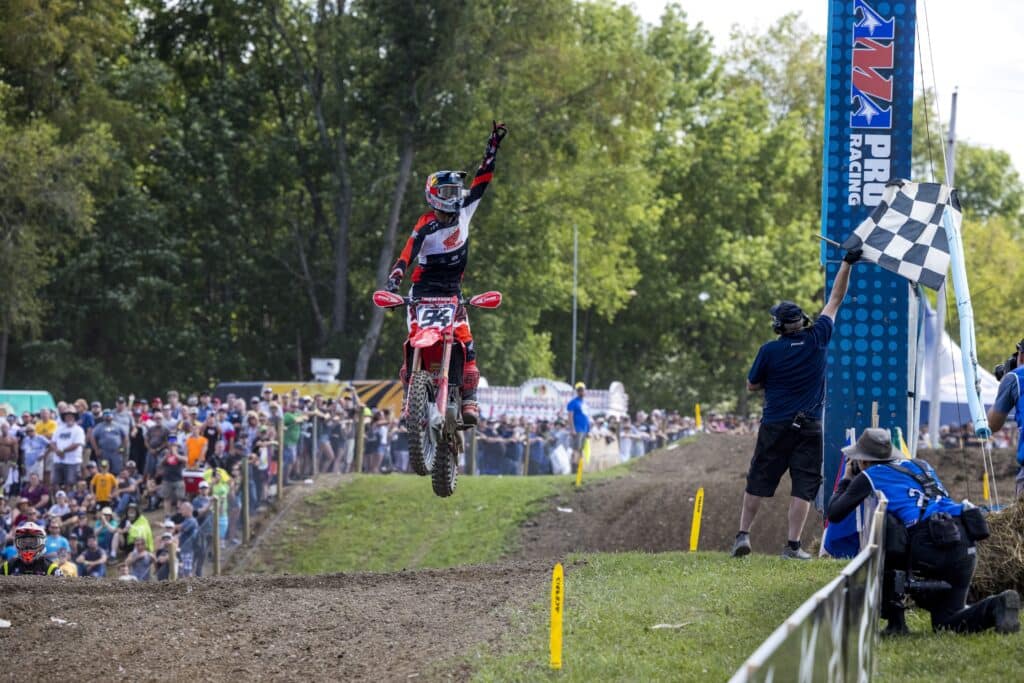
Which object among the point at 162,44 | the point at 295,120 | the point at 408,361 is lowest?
the point at 408,361

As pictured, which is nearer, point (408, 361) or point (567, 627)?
point (567, 627)

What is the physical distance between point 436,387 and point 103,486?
12.0 m

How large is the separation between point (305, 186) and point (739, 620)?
1447 inches

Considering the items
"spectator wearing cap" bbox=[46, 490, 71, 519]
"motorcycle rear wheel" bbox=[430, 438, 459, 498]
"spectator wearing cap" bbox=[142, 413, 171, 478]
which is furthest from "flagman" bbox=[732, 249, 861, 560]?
"spectator wearing cap" bbox=[142, 413, 171, 478]

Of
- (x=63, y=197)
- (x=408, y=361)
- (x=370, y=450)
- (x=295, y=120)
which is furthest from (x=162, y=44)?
(x=408, y=361)

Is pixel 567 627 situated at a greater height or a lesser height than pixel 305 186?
lesser

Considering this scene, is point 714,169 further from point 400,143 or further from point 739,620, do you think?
point 739,620

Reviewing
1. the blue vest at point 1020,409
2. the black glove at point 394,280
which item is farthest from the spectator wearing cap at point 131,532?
the blue vest at point 1020,409

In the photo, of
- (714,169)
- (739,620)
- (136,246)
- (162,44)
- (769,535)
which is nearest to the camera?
(739,620)

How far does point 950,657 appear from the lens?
948 cm

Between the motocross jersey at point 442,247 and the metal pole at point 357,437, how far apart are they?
50.1 ft

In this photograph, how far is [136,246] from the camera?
44.4 metres

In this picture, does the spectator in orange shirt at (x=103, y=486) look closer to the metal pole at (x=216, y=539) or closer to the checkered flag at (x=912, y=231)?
the metal pole at (x=216, y=539)

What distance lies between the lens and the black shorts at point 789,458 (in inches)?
502
